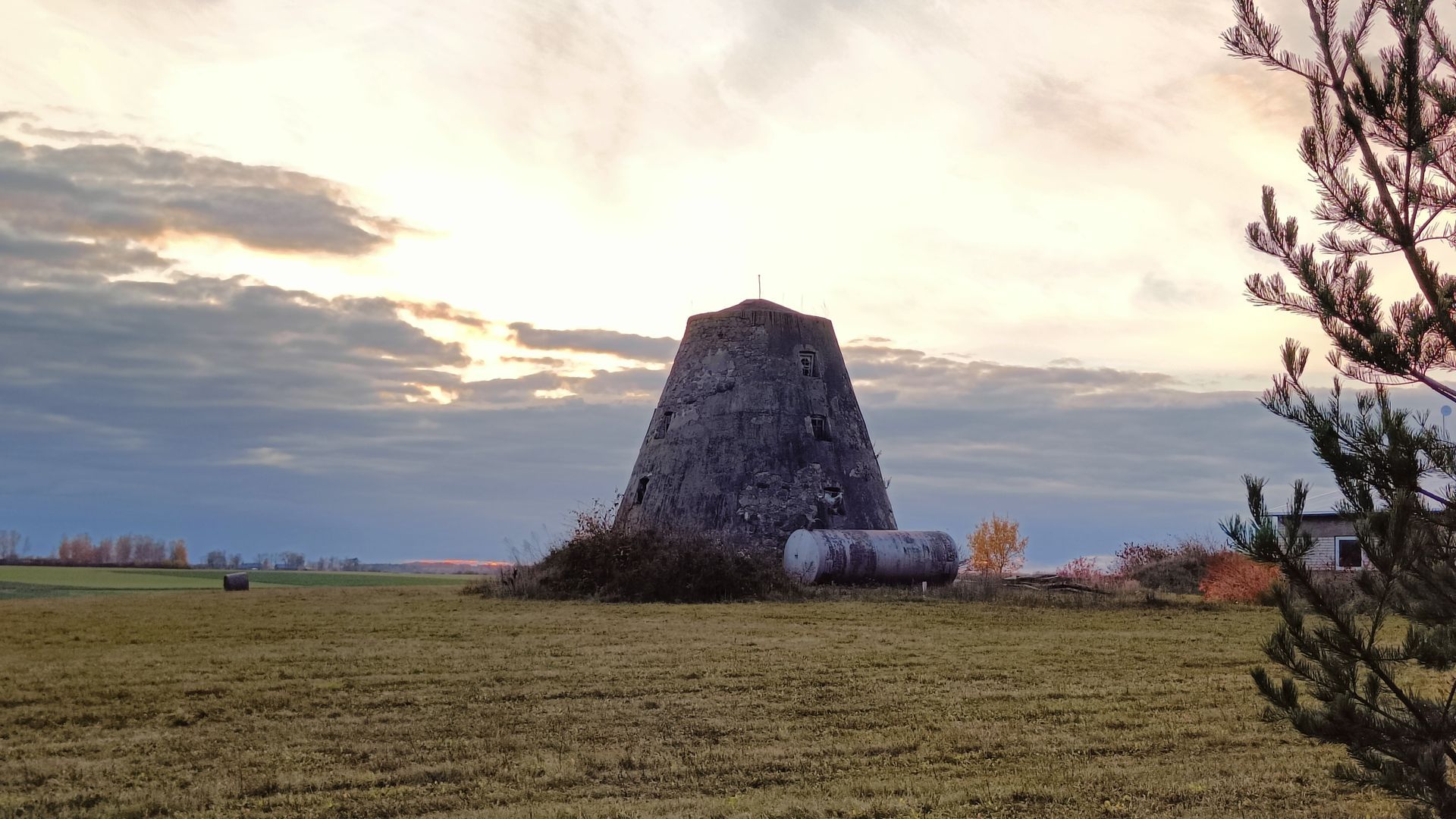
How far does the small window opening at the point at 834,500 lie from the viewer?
28.5m

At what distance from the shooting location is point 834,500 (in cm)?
2864

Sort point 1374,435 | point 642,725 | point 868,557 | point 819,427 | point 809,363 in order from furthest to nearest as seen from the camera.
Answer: point 809,363
point 819,427
point 868,557
point 642,725
point 1374,435

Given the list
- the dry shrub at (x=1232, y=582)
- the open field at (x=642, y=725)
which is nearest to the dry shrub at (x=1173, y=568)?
the dry shrub at (x=1232, y=582)

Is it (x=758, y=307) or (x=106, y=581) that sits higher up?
(x=758, y=307)

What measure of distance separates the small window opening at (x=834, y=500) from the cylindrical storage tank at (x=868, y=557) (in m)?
2.16

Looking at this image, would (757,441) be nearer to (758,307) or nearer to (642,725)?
(758,307)

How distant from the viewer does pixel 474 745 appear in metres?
7.59

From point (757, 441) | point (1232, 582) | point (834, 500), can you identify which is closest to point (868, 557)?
point (834, 500)

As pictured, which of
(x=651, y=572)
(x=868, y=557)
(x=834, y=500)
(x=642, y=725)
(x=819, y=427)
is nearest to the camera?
(x=642, y=725)

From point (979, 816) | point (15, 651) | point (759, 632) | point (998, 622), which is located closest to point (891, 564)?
point (998, 622)

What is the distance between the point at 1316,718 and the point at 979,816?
1805mm

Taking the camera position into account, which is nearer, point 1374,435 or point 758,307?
point 1374,435

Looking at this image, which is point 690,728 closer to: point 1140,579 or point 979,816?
point 979,816

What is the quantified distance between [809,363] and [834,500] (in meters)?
4.46
